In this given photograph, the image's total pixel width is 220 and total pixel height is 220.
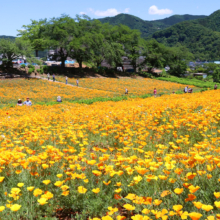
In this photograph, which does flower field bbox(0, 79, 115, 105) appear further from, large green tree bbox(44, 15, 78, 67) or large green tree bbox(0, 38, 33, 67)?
Answer: large green tree bbox(44, 15, 78, 67)

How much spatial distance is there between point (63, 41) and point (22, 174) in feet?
139

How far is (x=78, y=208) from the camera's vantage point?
2656mm

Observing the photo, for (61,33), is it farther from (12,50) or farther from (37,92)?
(37,92)

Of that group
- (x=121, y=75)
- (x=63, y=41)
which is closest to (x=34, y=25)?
(x=63, y=41)

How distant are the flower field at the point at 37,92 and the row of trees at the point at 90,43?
6801 mm

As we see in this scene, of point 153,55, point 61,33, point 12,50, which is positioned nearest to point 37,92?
point 12,50

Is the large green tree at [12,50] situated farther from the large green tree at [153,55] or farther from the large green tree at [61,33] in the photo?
the large green tree at [153,55]

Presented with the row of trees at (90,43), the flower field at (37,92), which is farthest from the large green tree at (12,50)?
the flower field at (37,92)

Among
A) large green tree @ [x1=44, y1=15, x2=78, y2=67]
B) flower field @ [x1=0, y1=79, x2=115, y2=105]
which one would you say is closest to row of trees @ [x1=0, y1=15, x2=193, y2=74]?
large green tree @ [x1=44, y1=15, x2=78, y2=67]

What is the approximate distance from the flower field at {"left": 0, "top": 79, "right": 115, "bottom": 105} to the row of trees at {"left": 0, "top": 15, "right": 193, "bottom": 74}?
6.80m

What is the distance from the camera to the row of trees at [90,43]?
4191cm

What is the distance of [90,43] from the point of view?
4272 cm

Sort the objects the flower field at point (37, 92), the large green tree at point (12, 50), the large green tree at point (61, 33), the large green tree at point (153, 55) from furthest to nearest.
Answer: the large green tree at point (153, 55) < the large green tree at point (61, 33) < the large green tree at point (12, 50) < the flower field at point (37, 92)

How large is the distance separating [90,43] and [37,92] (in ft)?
66.1
